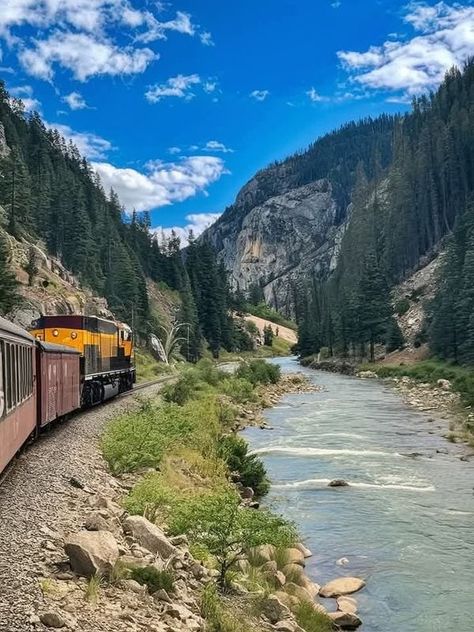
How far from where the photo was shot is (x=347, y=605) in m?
11.3

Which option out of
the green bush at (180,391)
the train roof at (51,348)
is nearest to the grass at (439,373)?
the green bush at (180,391)

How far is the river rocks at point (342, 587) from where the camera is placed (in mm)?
11922

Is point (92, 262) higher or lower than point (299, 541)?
Result: higher

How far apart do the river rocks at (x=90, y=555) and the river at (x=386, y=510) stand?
490 cm

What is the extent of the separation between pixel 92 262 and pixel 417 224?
67.2m

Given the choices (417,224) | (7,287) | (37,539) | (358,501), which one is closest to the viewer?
(37,539)

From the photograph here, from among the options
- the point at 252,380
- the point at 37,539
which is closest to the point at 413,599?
the point at 37,539

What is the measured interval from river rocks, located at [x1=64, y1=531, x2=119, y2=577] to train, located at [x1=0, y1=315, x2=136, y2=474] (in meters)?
3.13

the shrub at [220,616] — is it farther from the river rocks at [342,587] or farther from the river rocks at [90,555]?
the river rocks at [342,587]

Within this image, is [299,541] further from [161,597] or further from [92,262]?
[92,262]

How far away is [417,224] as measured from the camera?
12738 centimetres

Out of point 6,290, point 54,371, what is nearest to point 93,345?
point 54,371

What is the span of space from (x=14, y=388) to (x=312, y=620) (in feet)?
22.8

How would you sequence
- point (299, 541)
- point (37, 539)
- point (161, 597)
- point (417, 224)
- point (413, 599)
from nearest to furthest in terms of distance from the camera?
1. point (161, 597)
2. point (37, 539)
3. point (413, 599)
4. point (299, 541)
5. point (417, 224)
